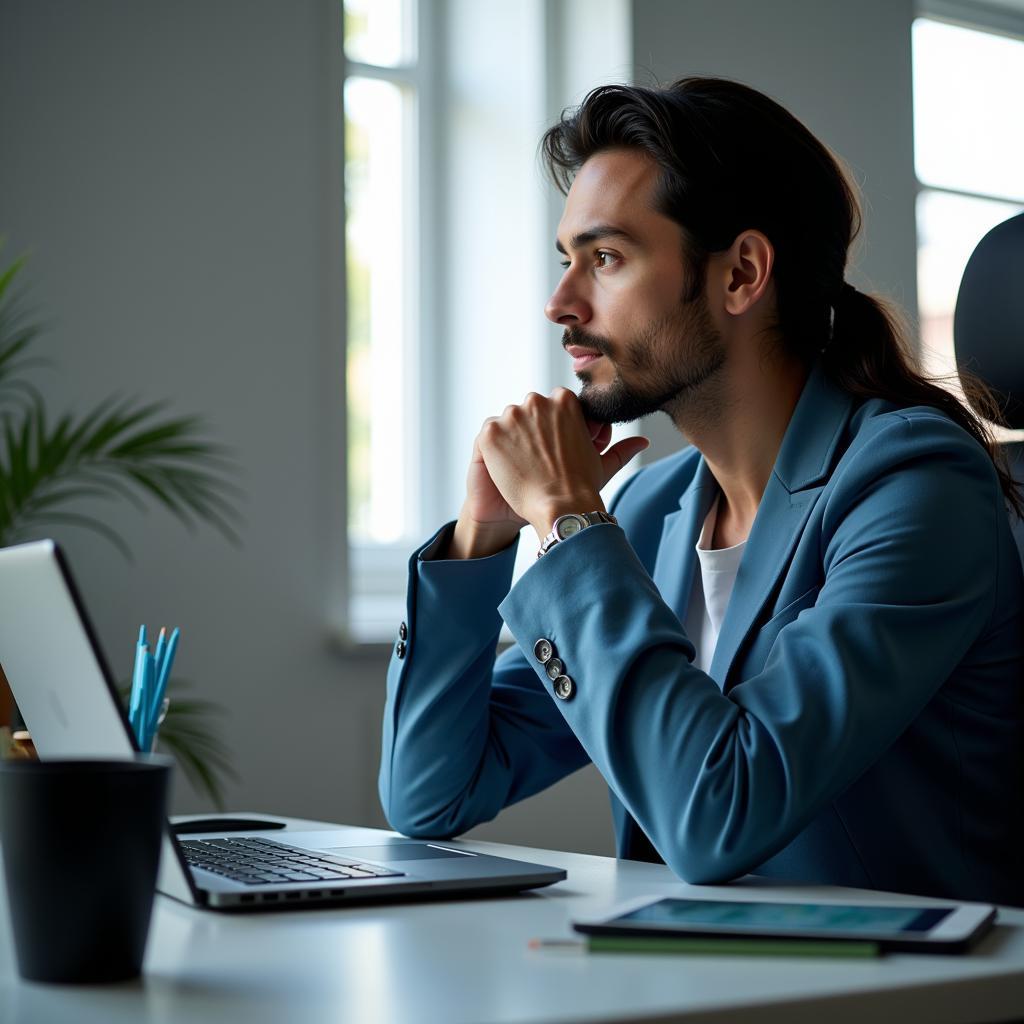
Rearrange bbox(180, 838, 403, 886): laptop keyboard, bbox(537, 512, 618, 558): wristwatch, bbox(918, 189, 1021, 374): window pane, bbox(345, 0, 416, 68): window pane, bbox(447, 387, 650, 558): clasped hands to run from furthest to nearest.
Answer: bbox(918, 189, 1021, 374): window pane < bbox(345, 0, 416, 68): window pane < bbox(447, 387, 650, 558): clasped hands < bbox(537, 512, 618, 558): wristwatch < bbox(180, 838, 403, 886): laptop keyboard

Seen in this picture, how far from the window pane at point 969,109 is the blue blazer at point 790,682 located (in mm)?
3533

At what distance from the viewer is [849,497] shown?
1.30m

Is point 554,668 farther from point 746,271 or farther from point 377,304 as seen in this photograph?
point 377,304

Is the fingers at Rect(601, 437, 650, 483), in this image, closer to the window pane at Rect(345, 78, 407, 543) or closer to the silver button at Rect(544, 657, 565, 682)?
the silver button at Rect(544, 657, 565, 682)

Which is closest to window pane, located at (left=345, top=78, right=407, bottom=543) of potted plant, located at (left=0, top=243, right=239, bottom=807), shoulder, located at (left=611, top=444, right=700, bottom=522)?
potted plant, located at (left=0, top=243, right=239, bottom=807)

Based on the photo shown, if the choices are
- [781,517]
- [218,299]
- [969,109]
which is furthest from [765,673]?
[969,109]

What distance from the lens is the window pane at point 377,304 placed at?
3688 millimetres

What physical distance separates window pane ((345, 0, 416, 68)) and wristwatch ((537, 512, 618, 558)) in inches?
107

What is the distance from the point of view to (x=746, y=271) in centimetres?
161

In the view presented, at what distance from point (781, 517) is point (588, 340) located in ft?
1.14

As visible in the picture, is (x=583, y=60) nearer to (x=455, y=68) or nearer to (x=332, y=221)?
(x=455, y=68)

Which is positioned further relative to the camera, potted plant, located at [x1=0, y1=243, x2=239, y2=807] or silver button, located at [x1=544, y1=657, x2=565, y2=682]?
potted plant, located at [x1=0, y1=243, x2=239, y2=807]

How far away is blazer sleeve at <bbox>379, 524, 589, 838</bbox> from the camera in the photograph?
4.59 ft

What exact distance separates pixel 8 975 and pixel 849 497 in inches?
33.8
